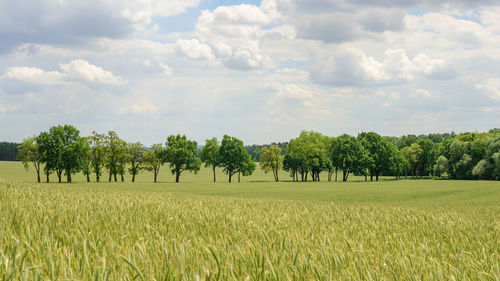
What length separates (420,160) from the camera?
125438 millimetres

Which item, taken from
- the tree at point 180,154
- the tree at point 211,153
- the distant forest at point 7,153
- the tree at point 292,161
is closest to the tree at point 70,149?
the tree at point 180,154

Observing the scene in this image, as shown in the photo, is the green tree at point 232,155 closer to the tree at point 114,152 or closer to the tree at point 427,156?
the tree at point 114,152

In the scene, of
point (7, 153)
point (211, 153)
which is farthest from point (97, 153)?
point (7, 153)

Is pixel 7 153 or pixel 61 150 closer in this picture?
pixel 61 150

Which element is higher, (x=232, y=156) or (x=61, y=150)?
(x=61, y=150)

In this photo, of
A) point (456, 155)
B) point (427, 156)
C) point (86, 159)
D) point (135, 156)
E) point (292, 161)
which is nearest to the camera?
point (86, 159)

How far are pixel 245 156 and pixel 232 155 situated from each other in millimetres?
4463

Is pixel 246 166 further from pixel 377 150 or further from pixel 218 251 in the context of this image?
pixel 218 251

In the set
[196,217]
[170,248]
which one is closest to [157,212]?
[196,217]

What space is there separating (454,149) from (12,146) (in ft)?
672

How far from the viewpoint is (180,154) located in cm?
9125

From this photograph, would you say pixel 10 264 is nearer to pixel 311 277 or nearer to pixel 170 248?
pixel 170 248

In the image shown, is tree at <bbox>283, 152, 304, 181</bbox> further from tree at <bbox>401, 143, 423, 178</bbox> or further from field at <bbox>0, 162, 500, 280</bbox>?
field at <bbox>0, 162, 500, 280</bbox>

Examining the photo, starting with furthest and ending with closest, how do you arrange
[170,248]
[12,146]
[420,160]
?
[12,146]
[420,160]
[170,248]
